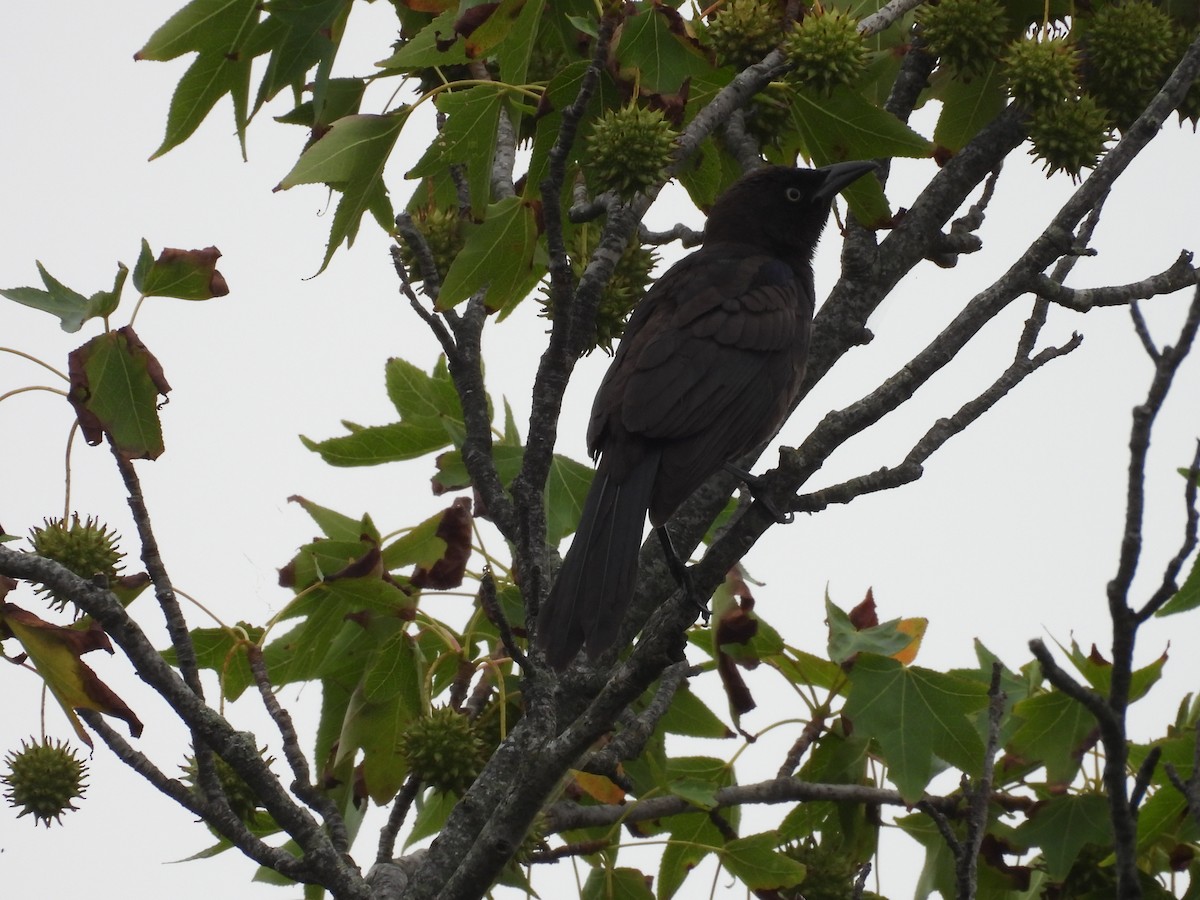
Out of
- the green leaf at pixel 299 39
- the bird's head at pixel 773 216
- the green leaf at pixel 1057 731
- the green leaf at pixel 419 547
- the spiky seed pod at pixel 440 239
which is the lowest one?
the green leaf at pixel 1057 731

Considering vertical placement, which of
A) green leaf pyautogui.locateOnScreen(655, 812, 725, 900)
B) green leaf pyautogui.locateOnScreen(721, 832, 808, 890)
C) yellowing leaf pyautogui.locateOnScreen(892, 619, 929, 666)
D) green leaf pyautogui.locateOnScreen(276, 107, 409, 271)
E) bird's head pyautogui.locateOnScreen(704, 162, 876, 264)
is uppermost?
bird's head pyautogui.locateOnScreen(704, 162, 876, 264)

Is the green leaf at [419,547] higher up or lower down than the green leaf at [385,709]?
higher up

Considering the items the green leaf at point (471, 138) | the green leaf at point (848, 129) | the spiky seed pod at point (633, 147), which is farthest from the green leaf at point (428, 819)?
the green leaf at point (848, 129)

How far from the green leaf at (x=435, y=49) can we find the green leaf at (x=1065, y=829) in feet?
8.61

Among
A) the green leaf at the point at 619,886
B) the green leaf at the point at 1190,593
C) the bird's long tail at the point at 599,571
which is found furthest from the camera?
the green leaf at the point at 619,886

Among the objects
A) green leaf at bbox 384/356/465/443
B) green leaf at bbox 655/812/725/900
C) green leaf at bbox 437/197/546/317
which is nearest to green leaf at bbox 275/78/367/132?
green leaf at bbox 437/197/546/317

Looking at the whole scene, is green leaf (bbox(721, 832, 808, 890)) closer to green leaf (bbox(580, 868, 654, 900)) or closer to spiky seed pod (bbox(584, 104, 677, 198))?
green leaf (bbox(580, 868, 654, 900))

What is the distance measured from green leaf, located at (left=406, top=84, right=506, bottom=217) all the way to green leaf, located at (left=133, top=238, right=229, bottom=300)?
2.38 ft

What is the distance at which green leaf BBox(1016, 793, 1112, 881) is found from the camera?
3.65m

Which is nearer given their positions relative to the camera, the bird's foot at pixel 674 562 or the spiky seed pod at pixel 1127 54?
the spiky seed pod at pixel 1127 54

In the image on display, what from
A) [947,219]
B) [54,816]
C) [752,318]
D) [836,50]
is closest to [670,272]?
[752,318]

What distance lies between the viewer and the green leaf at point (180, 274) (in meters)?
3.27

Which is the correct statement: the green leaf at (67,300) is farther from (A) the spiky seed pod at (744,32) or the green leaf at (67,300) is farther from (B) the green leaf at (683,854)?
(B) the green leaf at (683,854)

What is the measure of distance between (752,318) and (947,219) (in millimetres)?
964
